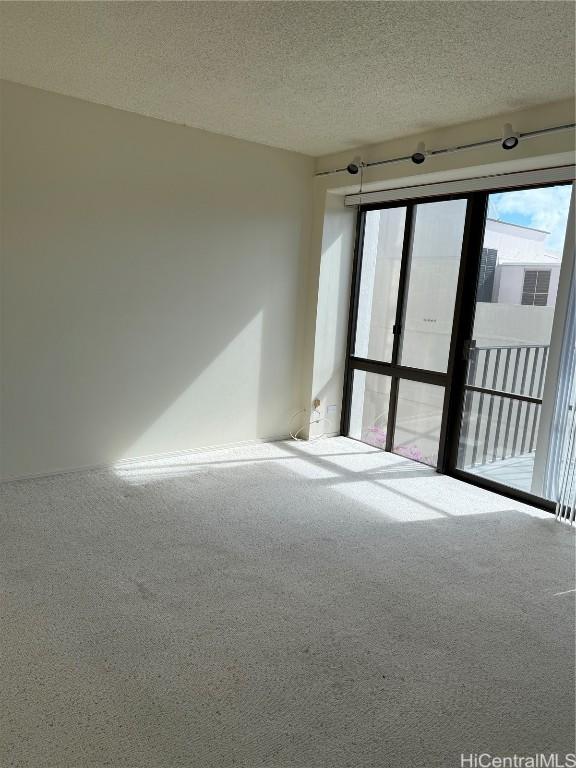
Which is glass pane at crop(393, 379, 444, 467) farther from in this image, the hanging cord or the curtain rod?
the curtain rod

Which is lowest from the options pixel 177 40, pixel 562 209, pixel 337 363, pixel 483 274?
pixel 337 363

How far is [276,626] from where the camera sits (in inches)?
94.2

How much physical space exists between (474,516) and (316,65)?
2754mm

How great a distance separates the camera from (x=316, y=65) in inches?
118

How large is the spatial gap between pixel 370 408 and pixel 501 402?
4.41ft

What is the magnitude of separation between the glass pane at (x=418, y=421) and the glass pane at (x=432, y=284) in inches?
7.6

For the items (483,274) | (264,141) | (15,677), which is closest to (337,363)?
(483,274)

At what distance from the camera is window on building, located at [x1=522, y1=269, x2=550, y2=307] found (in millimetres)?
3781

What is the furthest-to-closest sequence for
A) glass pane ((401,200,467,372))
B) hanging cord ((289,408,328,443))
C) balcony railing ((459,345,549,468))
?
hanging cord ((289,408,328,443)) < glass pane ((401,200,467,372)) < balcony railing ((459,345,549,468))

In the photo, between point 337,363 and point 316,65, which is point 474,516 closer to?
point 337,363

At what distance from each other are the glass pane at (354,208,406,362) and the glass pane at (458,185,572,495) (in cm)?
84

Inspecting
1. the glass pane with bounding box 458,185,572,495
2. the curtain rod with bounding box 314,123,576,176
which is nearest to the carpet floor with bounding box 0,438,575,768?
the glass pane with bounding box 458,185,572,495

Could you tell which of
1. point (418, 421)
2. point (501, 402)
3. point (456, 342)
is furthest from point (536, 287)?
point (418, 421)

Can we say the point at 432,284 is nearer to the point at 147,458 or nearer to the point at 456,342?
the point at 456,342
